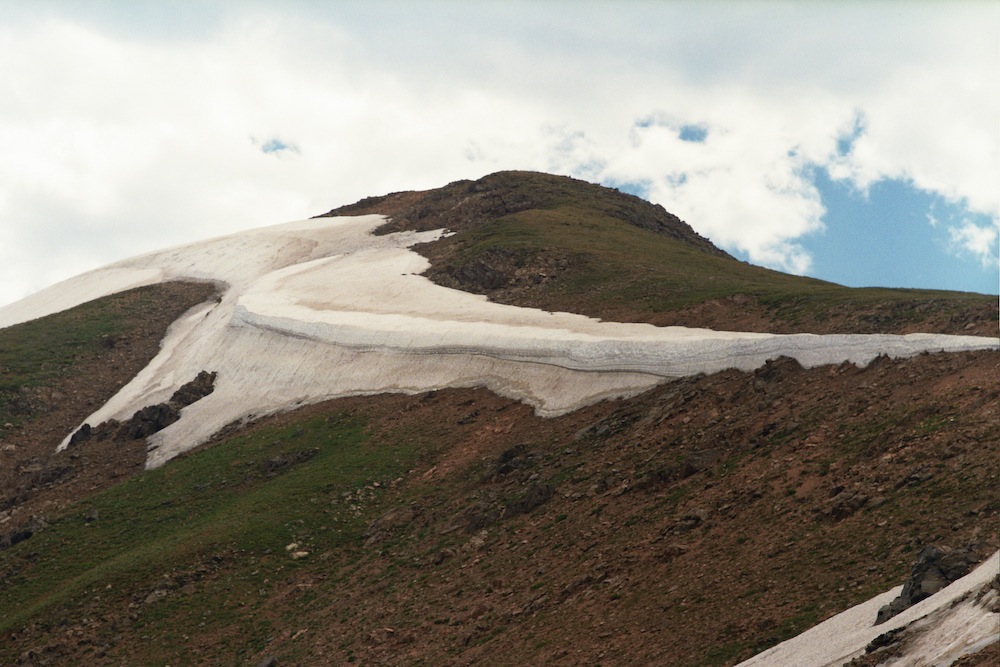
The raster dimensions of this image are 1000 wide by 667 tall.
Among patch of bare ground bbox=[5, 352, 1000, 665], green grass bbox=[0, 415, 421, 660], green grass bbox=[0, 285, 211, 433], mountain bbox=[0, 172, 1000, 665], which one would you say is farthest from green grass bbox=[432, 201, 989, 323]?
green grass bbox=[0, 285, 211, 433]

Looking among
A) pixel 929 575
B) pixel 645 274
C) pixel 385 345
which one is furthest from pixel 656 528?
pixel 645 274

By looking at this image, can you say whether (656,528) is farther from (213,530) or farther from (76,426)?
(76,426)

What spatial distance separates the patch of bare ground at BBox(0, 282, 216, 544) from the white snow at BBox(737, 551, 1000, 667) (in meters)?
29.5

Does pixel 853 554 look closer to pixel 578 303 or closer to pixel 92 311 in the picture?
pixel 578 303

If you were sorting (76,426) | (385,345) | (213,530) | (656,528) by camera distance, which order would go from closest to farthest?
(656,528) → (213,530) → (385,345) → (76,426)

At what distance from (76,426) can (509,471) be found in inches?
1111

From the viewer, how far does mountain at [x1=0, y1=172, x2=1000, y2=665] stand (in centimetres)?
2203

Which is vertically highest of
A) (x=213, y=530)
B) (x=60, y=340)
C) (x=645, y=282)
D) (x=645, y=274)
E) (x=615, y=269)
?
(x=60, y=340)

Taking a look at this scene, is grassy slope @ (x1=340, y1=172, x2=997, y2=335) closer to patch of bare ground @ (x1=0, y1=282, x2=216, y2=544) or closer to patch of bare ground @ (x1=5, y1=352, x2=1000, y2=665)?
patch of bare ground @ (x1=5, y1=352, x2=1000, y2=665)

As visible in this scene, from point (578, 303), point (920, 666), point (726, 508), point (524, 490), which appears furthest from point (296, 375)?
point (920, 666)

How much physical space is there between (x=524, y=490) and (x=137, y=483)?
59.6 ft

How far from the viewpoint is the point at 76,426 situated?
174ft

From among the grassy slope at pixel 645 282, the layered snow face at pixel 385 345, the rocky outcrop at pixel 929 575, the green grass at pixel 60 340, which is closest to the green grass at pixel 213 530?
the layered snow face at pixel 385 345

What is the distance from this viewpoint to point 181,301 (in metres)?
72.4
